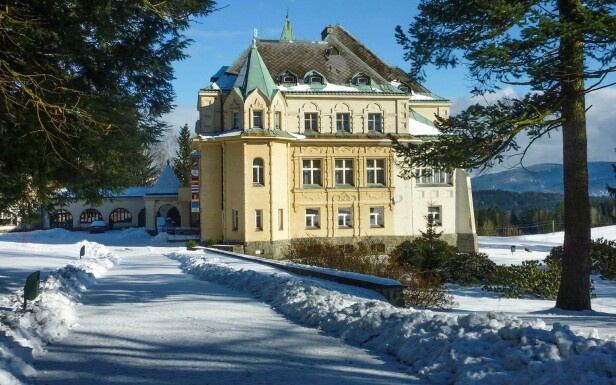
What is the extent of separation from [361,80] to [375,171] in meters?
6.14

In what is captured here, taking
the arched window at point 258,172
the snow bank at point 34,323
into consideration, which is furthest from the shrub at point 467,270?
the arched window at point 258,172

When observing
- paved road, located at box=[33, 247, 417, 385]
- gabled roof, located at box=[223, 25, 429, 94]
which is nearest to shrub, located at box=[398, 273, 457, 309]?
paved road, located at box=[33, 247, 417, 385]

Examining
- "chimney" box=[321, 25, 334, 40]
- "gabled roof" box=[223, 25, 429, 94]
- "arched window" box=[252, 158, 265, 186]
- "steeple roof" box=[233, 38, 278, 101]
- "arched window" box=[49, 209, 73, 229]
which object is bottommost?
"arched window" box=[49, 209, 73, 229]

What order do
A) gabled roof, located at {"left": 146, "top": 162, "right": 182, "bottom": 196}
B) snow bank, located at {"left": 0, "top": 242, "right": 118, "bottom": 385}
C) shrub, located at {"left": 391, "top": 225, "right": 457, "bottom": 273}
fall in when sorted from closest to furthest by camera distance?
1. snow bank, located at {"left": 0, "top": 242, "right": 118, "bottom": 385}
2. shrub, located at {"left": 391, "top": 225, "right": 457, "bottom": 273}
3. gabled roof, located at {"left": 146, "top": 162, "right": 182, "bottom": 196}

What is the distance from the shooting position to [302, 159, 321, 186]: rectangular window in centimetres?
4150

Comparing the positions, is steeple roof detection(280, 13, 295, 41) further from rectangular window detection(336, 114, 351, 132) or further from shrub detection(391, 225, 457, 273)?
shrub detection(391, 225, 457, 273)

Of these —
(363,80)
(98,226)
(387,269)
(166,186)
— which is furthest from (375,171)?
(98,226)

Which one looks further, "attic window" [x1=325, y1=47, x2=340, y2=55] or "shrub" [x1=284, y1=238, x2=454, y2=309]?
"attic window" [x1=325, y1=47, x2=340, y2=55]

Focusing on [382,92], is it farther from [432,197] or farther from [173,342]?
[173,342]

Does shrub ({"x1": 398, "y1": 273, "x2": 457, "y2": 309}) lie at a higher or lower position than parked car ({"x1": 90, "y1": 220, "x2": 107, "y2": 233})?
lower

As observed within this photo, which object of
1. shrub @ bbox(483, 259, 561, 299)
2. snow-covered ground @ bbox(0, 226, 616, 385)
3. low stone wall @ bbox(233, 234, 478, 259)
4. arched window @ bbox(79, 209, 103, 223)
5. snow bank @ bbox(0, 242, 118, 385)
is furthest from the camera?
arched window @ bbox(79, 209, 103, 223)

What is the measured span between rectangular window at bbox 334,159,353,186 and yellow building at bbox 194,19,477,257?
2.6 inches

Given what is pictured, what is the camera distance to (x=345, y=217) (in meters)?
41.8

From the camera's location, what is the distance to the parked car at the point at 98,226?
58.9 metres
